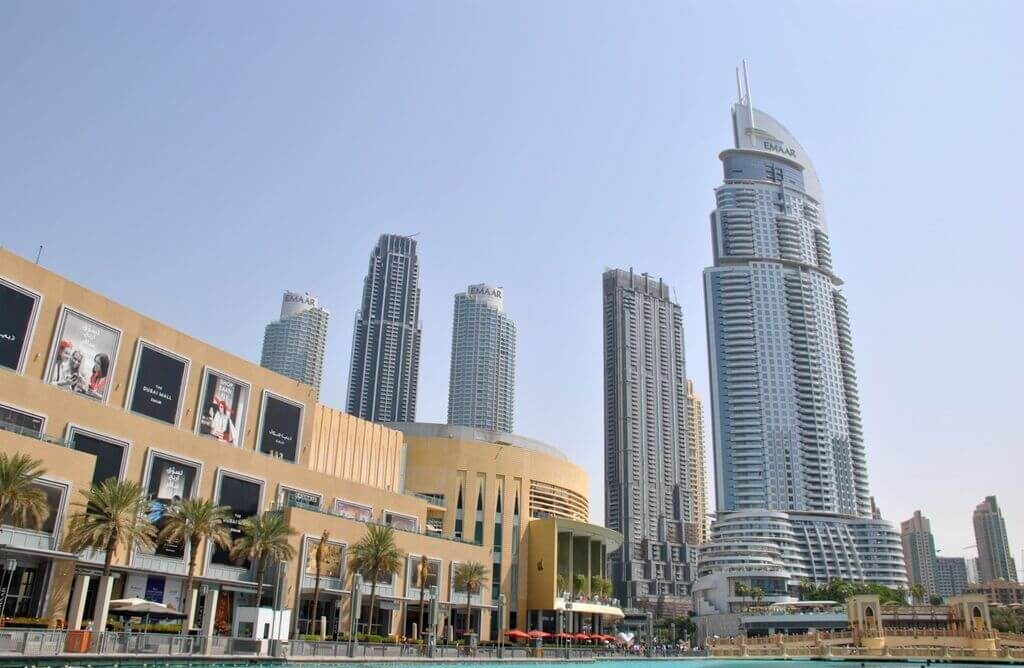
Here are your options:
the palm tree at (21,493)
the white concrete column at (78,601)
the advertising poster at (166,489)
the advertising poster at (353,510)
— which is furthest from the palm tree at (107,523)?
the advertising poster at (353,510)

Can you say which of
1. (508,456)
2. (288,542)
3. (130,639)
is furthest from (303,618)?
(508,456)

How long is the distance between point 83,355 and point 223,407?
13122 millimetres

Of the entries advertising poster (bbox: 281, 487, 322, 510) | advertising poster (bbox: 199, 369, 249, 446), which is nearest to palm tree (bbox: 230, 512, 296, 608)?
advertising poster (bbox: 281, 487, 322, 510)

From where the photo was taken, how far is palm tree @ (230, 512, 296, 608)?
195 feet

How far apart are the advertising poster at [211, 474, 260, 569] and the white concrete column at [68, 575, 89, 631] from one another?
12.7m

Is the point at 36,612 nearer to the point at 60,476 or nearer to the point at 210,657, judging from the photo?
the point at 60,476

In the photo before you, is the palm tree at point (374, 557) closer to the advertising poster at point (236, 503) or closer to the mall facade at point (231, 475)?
the mall facade at point (231, 475)

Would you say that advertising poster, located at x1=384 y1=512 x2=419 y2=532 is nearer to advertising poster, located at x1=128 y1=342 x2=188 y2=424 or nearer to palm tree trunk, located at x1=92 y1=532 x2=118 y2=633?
advertising poster, located at x1=128 y1=342 x2=188 y2=424

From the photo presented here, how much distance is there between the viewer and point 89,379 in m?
56.1

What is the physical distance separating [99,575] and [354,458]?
33140mm

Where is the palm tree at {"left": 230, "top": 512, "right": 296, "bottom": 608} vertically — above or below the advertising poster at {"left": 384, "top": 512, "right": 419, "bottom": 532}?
below

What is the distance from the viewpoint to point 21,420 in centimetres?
5028

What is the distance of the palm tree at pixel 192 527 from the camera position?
179ft

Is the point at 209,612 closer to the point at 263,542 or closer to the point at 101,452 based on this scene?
the point at 263,542
